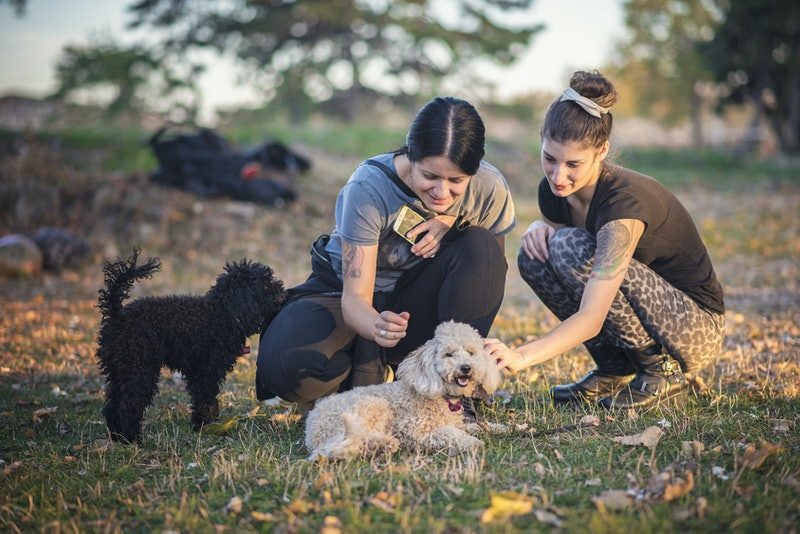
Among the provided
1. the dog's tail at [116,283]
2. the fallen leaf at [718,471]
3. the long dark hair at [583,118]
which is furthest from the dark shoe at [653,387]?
the dog's tail at [116,283]

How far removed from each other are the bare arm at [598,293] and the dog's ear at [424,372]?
16.8 inches

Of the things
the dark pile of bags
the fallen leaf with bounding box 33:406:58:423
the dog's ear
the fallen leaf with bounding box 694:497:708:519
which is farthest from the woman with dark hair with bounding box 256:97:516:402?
the dark pile of bags

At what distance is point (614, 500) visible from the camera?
2926mm

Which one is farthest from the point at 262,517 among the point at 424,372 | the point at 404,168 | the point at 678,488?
the point at 404,168

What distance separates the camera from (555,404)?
15.2 ft

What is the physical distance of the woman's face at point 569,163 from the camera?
13.4 feet

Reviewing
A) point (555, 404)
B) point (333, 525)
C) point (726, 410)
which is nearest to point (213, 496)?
point (333, 525)

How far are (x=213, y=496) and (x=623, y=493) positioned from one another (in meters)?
1.79

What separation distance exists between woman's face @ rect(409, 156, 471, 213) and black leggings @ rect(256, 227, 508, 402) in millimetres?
337

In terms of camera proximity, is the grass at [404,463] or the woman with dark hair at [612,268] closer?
the grass at [404,463]

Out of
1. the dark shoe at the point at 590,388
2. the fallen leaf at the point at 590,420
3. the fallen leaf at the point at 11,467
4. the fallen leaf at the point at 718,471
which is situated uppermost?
the fallen leaf at the point at 11,467

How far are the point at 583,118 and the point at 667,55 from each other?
133ft

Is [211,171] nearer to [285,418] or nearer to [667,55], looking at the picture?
[285,418]

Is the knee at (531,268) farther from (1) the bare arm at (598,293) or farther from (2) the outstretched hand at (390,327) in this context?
(2) the outstretched hand at (390,327)
